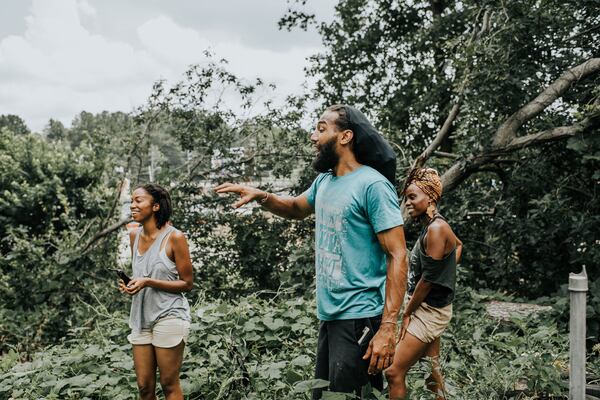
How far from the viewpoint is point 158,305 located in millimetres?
3477

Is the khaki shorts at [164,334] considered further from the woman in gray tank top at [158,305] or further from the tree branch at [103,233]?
the tree branch at [103,233]

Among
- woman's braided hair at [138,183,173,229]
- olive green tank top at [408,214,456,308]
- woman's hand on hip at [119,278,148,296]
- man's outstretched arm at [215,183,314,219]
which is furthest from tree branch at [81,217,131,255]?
olive green tank top at [408,214,456,308]

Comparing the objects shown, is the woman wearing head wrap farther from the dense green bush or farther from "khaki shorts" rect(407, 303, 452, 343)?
the dense green bush

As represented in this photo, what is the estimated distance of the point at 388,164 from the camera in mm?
2748

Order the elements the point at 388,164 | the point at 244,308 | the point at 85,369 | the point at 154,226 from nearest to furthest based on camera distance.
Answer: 1. the point at 388,164
2. the point at 154,226
3. the point at 85,369
4. the point at 244,308

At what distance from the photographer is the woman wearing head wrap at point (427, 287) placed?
345cm

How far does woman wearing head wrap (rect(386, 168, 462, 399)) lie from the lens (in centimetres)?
345

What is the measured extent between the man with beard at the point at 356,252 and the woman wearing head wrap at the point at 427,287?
0.75 m

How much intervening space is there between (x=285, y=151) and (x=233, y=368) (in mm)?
5574

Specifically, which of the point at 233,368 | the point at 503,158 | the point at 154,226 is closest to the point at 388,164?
the point at 154,226

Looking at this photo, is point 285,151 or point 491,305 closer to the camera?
point 491,305

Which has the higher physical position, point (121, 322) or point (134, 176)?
point (134, 176)

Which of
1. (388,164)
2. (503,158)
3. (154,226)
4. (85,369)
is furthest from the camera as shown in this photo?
(503,158)

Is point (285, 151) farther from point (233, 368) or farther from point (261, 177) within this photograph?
point (233, 368)
